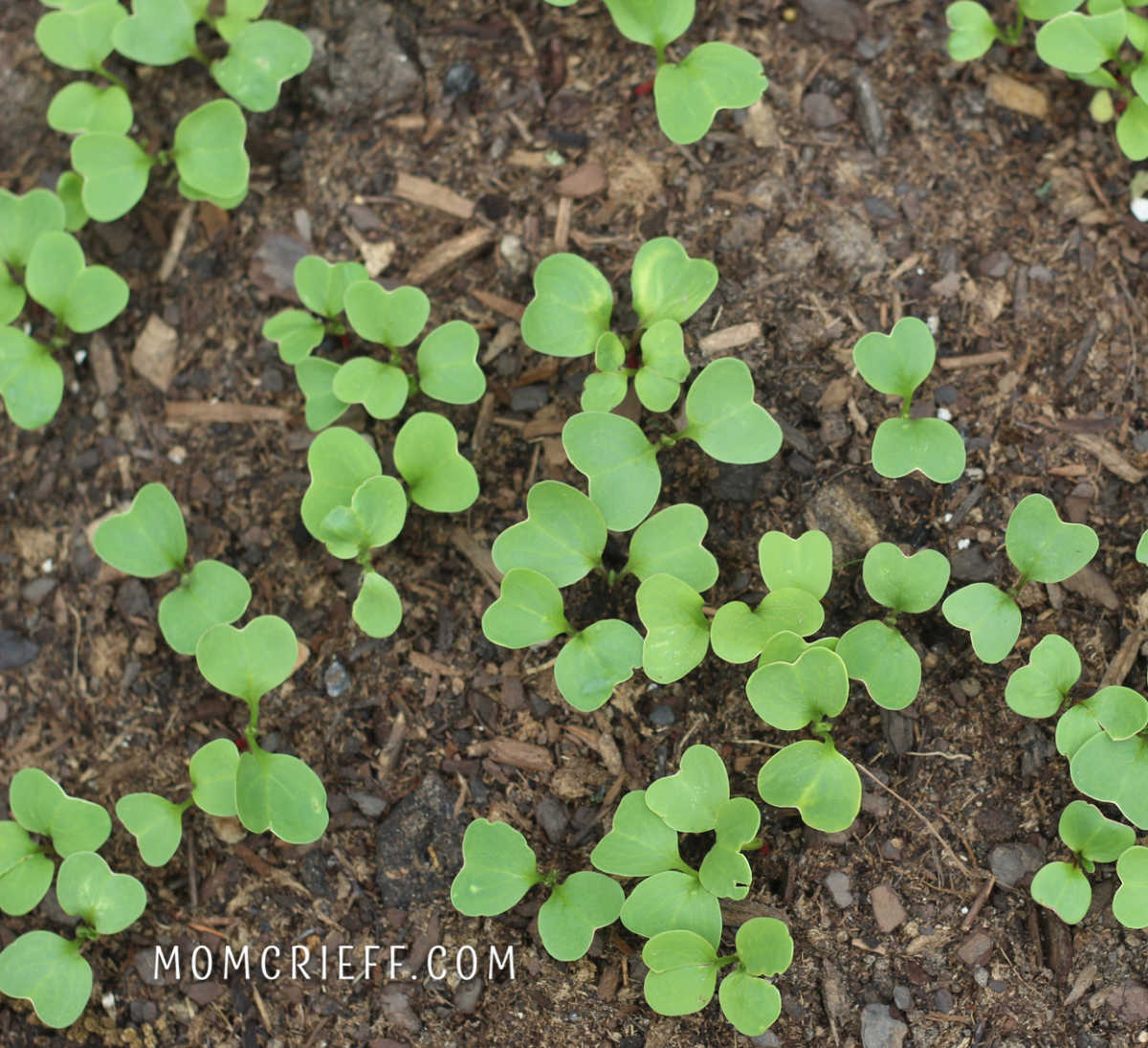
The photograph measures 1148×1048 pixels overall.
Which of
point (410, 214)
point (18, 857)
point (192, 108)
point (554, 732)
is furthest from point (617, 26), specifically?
point (18, 857)

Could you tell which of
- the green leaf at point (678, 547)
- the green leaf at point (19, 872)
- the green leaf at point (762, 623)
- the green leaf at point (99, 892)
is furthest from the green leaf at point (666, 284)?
the green leaf at point (19, 872)

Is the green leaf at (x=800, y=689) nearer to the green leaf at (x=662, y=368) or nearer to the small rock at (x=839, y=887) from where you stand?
the small rock at (x=839, y=887)

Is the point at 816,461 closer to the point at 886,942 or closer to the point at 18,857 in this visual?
the point at 886,942

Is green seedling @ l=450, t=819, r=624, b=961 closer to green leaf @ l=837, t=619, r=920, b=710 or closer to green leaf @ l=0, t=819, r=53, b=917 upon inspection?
green leaf @ l=837, t=619, r=920, b=710

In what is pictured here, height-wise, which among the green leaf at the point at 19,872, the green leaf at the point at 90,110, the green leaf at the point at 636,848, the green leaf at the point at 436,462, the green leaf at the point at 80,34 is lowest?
the green leaf at the point at 19,872

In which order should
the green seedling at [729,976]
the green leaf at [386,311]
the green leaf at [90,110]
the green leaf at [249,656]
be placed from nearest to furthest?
the green seedling at [729,976]
the green leaf at [249,656]
the green leaf at [386,311]
the green leaf at [90,110]

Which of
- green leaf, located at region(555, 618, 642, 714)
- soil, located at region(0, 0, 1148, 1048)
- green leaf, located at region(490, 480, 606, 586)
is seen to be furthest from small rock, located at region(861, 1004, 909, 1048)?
green leaf, located at region(490, 480, 606, 586)
